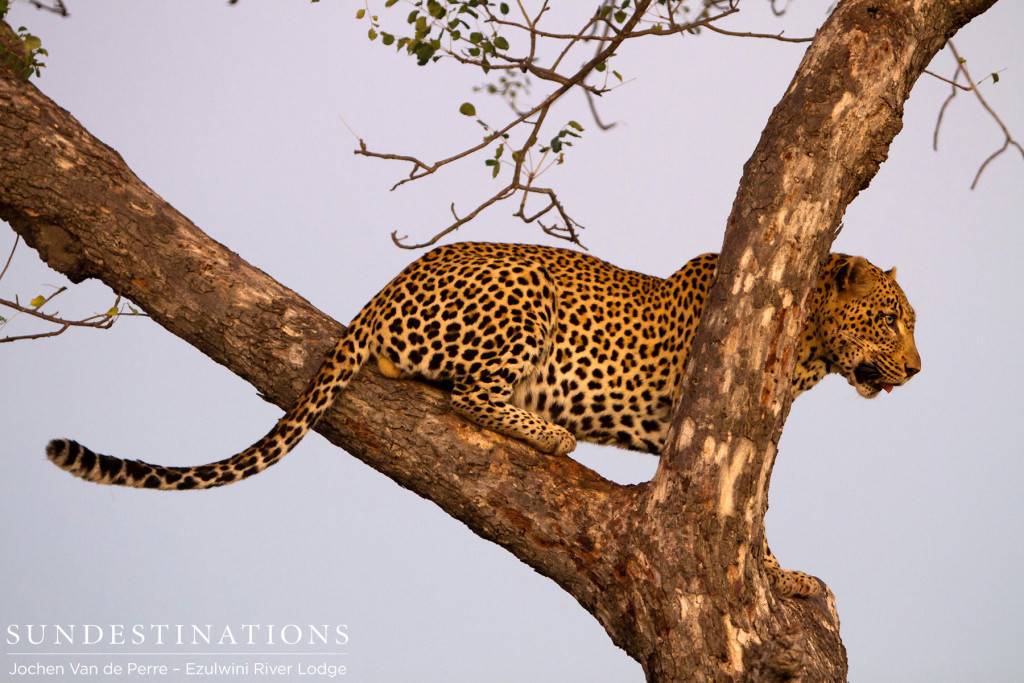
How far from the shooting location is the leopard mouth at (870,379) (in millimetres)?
6773

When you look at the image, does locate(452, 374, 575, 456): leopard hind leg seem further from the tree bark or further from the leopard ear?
the leopard ear

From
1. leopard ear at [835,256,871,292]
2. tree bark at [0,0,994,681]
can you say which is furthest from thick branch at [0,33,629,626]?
leopard ear at [835,256,871,292]

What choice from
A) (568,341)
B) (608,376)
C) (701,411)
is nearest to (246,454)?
(568,341)

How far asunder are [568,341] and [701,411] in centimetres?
141

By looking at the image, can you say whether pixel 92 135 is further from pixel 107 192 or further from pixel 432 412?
pixel 432 412

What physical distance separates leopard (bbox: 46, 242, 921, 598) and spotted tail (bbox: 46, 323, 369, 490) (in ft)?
0.04

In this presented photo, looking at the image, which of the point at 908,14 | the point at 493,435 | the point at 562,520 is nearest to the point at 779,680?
the point at 562,520

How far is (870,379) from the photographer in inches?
269

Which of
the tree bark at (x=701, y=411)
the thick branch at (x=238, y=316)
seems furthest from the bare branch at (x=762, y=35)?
the thick branch at (x=238, y=316)

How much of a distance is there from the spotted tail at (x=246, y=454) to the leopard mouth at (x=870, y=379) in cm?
295

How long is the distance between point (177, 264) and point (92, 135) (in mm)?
994

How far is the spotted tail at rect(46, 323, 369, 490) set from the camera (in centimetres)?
534

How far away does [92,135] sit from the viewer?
6699 mm

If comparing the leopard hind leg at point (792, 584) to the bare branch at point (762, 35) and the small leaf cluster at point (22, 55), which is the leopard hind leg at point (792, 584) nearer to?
the bare branch at point (762, 35)
